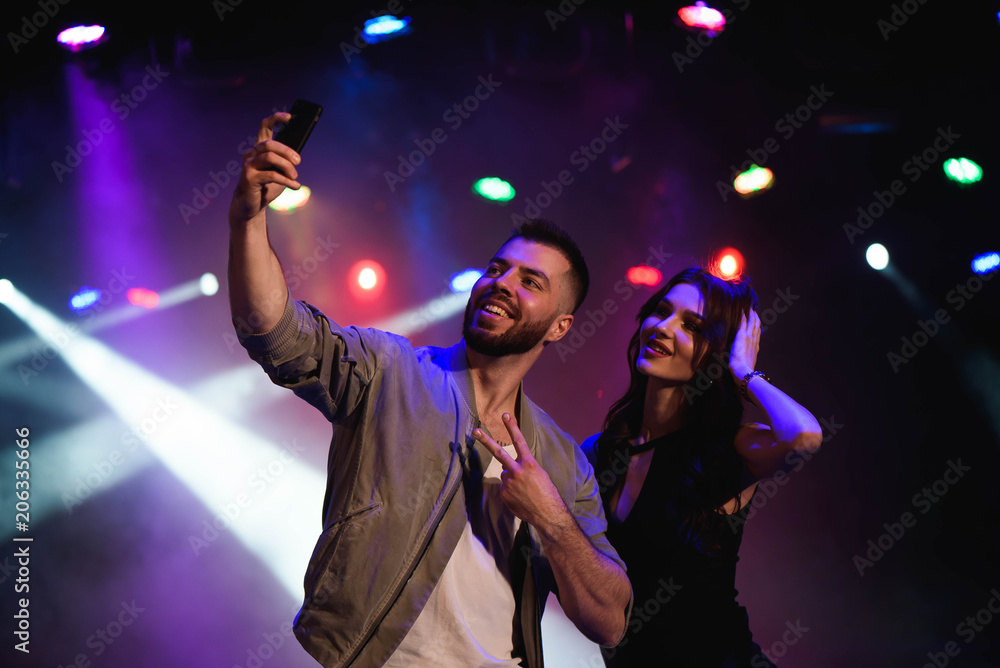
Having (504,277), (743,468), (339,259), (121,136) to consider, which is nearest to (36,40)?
(121,136)

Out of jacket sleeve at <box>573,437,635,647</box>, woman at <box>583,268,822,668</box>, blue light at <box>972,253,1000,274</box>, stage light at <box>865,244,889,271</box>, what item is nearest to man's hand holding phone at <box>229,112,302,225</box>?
jacket sleeve at <box>573,437,635,647</box>

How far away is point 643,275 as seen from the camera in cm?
503

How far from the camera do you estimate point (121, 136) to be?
4.49 metres

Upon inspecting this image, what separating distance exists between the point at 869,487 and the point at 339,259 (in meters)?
4.29

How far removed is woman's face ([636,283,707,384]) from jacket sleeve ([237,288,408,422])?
122 centimetres

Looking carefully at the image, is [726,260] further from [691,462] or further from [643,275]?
[691,462]

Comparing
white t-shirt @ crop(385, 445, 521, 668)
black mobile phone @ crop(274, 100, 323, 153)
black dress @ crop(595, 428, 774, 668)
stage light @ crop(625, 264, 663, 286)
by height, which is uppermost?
black mobile phone @ crop(274, 100, 323, 153)

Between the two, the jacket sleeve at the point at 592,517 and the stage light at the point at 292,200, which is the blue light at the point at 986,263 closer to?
the jacket sleeve at the point at 592,517

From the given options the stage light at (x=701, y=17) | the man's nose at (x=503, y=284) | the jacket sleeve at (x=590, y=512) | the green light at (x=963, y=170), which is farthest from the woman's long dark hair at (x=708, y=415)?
the green light at (x=963, y=170)

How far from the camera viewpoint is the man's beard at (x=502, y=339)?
213 centimetres

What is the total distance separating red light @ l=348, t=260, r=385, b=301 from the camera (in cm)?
489

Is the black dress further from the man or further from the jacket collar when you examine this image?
the jacket collar

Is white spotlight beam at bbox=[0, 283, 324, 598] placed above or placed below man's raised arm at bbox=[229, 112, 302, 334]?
below

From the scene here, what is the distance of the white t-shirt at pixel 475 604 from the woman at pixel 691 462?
0.72 meters
